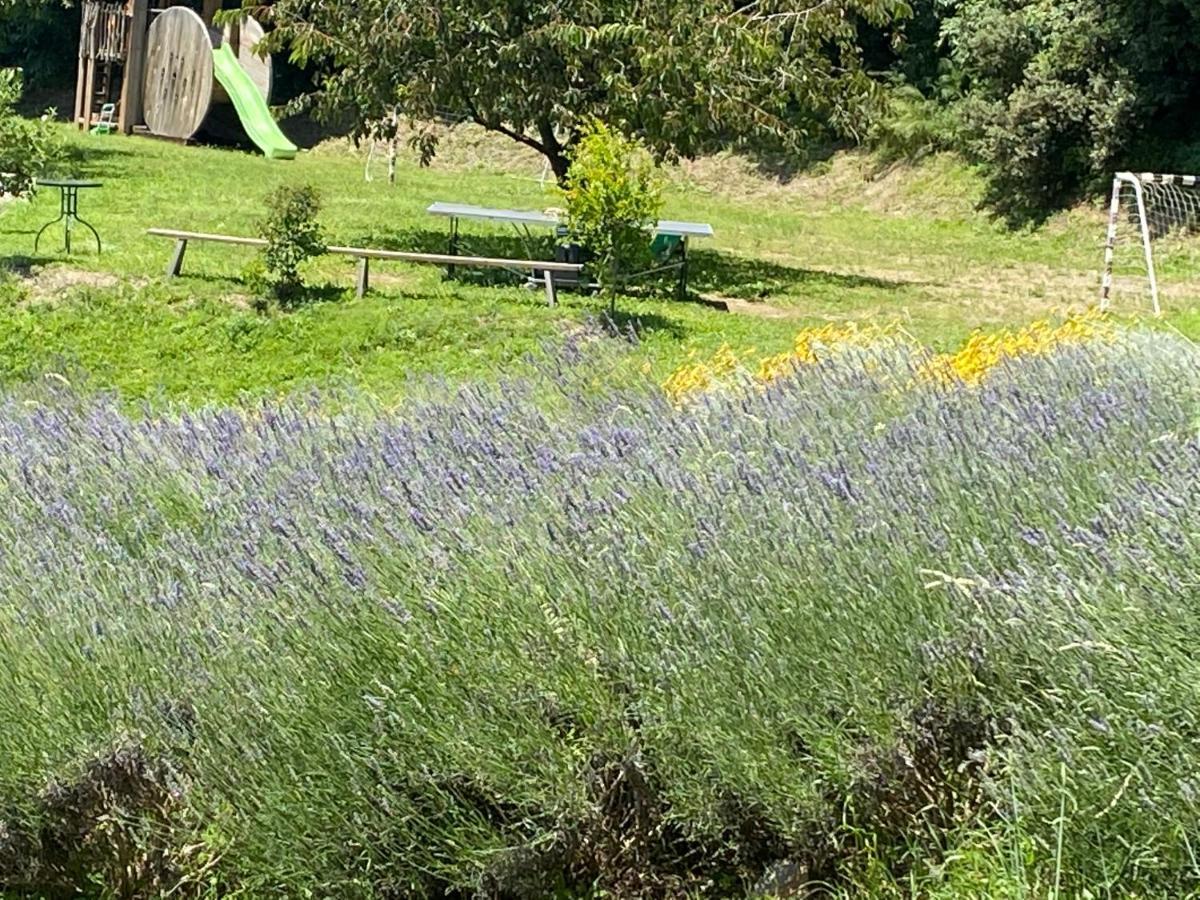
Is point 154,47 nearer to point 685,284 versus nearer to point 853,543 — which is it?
point 685,284

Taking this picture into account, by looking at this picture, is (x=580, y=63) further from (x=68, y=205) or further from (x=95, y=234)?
(x=68, y=205)

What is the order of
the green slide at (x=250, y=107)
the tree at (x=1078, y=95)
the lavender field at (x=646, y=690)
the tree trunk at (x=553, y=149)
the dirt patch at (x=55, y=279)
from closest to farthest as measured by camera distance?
1. the lavender field at (x=646, y=690)
2. the dirt patch at (x=55, y=279)
3. the tree trunk at (x=553, y=149)
4. the tree at (x=1078, y=95)
5. the green slide at (x=250, y=107)

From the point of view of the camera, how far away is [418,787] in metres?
2.62

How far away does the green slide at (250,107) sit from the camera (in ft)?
88.2

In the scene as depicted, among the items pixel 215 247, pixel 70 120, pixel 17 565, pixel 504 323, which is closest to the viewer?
pixel 17 565

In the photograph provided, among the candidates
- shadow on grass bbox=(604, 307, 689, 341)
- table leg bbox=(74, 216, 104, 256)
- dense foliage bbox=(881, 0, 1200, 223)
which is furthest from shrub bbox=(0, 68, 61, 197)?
dense foliage bbox=(881, 0, 1200, 223)

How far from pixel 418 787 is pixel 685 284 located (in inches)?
405

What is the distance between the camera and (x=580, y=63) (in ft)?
46.2

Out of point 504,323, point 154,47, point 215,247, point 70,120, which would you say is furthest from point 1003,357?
point 70,120

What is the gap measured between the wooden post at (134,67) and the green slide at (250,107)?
5.86ft

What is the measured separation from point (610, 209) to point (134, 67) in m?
22.3

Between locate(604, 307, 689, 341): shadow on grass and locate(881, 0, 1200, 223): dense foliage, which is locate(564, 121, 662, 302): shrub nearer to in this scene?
locate(604, 307, 689, 341): shadow on grass

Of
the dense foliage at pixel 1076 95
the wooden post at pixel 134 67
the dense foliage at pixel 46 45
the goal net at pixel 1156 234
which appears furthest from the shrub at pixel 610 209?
the dense foliage at pixel 46 45

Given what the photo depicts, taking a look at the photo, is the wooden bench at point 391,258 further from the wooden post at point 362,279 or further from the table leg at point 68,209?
the table leg at point 68,209
